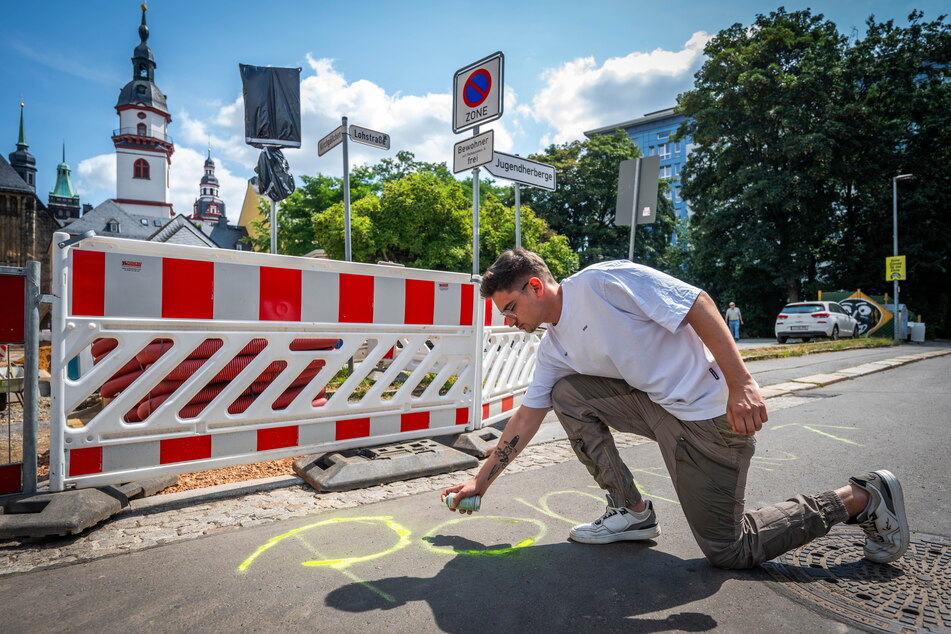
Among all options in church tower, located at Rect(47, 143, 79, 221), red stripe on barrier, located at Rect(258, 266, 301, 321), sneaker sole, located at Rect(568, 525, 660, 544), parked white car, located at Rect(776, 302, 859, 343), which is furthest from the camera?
church tower, located at Rect(47, 143, 79, 221)

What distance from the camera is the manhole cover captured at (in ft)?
6.57

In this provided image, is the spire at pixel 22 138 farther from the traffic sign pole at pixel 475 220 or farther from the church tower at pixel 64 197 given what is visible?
the traffic sign pole at pixel 475 220

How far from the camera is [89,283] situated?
304cm

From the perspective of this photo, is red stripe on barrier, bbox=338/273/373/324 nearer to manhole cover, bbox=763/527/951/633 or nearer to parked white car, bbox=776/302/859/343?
manhole cover, bbox=763/527/951/633

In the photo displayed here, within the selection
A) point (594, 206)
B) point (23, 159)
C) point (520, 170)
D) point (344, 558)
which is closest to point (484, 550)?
point (344, 558)

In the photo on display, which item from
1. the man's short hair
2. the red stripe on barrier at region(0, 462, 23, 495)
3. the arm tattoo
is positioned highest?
the man's short hair

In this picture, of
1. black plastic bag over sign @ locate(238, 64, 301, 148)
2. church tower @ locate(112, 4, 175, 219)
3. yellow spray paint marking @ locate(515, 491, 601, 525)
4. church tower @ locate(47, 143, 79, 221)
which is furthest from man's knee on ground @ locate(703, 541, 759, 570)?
church tower @ locate(47, 143, 79, 221)

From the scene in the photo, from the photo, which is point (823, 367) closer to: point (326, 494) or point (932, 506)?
point (932, 506)

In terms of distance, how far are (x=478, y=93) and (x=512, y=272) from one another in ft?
12.3

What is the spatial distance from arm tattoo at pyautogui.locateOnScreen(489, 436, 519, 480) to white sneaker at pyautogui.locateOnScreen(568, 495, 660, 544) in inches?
20.4

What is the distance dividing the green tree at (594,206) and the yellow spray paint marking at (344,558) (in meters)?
37.9

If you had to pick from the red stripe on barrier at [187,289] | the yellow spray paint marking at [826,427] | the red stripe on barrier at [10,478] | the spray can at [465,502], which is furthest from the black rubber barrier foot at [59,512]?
the yellow spray paint marking at [826,427]

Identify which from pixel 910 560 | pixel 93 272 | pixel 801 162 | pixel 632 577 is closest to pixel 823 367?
pixel 910 560

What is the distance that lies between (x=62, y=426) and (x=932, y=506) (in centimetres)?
488
